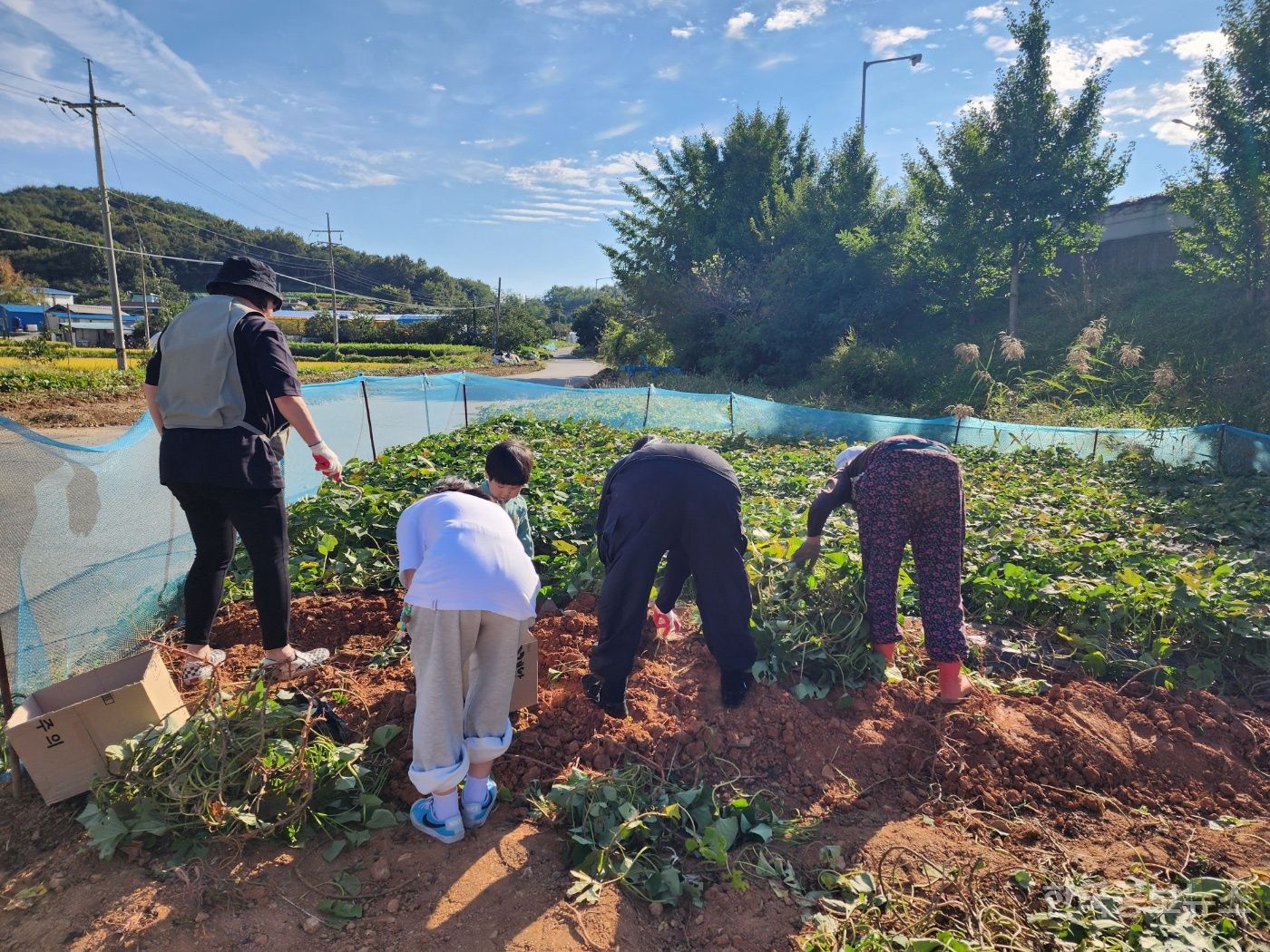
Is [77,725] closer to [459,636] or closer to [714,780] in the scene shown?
[459,636]

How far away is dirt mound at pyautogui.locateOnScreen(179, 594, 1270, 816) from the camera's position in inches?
97.3

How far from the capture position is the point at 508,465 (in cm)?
232

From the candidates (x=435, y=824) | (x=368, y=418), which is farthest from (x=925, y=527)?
(x=368, y=418)

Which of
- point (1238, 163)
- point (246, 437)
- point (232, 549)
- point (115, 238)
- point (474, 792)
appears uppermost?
point (115, 238)

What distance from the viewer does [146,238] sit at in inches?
2095

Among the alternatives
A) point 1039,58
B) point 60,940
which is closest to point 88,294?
point 1039,58

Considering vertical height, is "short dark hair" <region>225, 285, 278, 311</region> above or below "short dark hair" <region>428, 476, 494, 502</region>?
A: above

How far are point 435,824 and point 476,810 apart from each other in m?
0.13

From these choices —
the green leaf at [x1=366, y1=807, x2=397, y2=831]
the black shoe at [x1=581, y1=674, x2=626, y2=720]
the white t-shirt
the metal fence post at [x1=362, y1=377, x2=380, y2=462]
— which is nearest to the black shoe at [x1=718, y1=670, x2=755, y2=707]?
the black shoe at [x1=581, y1=674, x2=626, y2=720]

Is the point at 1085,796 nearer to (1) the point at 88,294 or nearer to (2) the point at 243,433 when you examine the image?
(2) the point at 243,433

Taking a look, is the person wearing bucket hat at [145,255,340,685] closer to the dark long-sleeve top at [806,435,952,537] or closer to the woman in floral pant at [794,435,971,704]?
the dark long-sleeve top at [806,435,952,537]

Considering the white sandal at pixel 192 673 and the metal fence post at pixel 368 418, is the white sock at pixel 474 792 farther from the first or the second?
the metal fence post at pixel 368 418

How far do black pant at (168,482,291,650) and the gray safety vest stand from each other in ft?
0.84

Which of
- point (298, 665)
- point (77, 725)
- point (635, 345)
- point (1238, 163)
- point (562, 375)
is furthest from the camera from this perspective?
point (562, 375)
